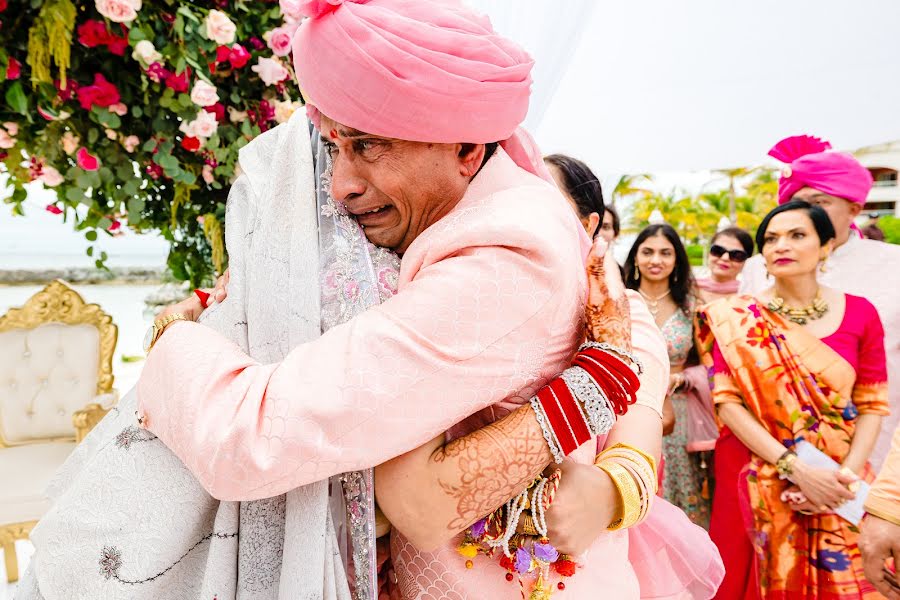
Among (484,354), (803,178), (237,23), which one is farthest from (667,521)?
(803,178)

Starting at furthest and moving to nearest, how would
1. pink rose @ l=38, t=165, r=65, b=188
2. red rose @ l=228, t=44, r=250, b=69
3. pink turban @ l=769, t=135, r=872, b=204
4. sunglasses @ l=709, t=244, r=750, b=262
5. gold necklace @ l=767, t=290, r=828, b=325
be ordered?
sunglasses @ l=709, t=244, r=750, b=262 → pink turban @ l=769, t=135, r=872, b=204 → gold necklace @ l=767, t=290, r=828, b=325 → pink rose @ l=38, t=165, r=65, b=188 → red rose @ l=228, t=44, r=250, b=69

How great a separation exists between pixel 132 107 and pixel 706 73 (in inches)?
120

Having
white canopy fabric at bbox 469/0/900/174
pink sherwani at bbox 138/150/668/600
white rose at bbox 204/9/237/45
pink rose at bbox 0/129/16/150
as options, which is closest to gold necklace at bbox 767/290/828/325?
white canopy fabric at bbox 469/0/900/174

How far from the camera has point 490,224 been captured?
0.98 meters

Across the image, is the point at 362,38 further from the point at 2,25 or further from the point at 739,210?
the point at 739,210

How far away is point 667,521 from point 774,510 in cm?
180

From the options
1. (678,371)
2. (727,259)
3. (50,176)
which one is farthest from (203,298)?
(727,259)

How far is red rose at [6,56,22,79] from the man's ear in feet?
5.65

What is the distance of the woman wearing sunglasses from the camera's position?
511 centimetres

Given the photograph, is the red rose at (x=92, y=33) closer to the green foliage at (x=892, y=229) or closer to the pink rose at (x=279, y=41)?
the pink rose at (x=279, y=41)

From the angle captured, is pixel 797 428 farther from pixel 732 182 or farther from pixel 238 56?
pixel 732 182

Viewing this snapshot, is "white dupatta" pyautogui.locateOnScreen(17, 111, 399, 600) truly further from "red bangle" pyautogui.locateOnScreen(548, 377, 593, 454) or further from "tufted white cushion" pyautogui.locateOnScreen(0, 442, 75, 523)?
"tufted white cushion" pyautogui.locateOnScreen(0, 442, 75, 523)

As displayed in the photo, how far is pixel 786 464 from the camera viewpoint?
277cm

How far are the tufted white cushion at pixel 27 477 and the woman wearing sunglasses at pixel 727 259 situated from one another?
4.86m
